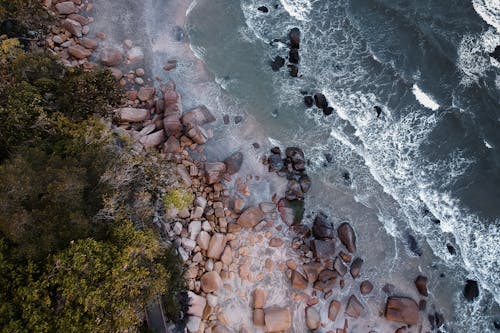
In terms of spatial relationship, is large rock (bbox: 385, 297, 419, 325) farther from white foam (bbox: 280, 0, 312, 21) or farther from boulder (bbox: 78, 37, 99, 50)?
boulder (bbox: 78, 37, 99, 50)

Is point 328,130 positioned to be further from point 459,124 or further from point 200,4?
point 200,4

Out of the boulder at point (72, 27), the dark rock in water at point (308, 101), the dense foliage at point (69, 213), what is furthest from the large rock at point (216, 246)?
the boulder at point (72, 27)

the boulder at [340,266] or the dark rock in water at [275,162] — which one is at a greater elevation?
→ the dark rock in water at [275,162]

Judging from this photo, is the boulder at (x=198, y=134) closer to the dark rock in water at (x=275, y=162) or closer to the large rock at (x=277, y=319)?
the dark rock in water at (x=275, y=162)

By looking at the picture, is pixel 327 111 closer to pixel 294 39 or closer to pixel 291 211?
pixel 294 39

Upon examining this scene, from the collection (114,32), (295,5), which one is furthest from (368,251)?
(114,32)

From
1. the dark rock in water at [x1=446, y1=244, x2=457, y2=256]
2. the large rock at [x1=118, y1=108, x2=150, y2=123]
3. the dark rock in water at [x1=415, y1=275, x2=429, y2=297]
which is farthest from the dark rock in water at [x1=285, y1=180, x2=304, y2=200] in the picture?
the large rock at [x1=118, y1=108, x2=150, y2=123]
